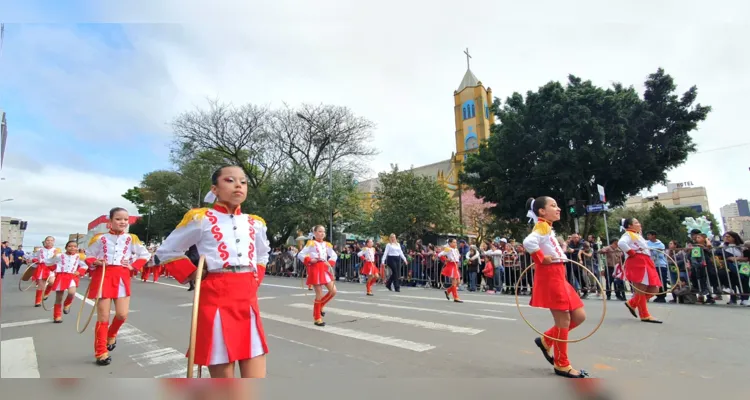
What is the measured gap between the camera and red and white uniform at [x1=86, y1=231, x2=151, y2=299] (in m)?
5.32

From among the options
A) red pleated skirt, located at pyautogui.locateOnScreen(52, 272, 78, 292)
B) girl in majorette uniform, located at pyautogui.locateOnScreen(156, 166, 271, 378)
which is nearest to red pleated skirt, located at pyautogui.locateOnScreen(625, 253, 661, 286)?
girl in majorette uniform, located at pyautogui.locateOnScreen(156, 166, 271, 378)

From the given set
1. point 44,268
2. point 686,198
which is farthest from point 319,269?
point 686,198

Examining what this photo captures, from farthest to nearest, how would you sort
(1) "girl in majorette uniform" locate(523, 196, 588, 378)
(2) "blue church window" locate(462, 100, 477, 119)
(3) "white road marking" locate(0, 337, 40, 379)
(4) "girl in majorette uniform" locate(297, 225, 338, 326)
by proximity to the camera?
(2) "blue church window" locate(462, 100, 477, 119), (4) "girl in majorette uniform" locate(297, 225, 338, 326), (3) "white road marking" locate(0, 337, 40, 379), (1) "girl in majorette uniform" locate(523, 196, 588, 378)

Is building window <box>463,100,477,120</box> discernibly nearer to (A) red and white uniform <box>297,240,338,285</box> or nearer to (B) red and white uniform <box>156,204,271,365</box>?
(A) red and white uniform <box>297,240,338,285</box>

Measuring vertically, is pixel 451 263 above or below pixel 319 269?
above

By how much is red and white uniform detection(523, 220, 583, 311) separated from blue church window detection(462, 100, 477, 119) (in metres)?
62.1

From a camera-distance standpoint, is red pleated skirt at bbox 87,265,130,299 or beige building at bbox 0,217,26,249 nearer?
beige building at bbox 0,217,26,249

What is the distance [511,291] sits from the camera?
509 inches

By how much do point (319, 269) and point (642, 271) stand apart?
19.0 ft

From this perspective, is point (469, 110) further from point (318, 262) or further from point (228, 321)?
point (228, 321)

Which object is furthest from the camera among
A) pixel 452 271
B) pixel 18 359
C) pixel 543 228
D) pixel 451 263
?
pixel 451 263

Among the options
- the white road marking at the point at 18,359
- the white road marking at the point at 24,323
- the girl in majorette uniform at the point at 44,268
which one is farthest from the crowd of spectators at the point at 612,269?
the girl in majorette uniform at the point at 44,268

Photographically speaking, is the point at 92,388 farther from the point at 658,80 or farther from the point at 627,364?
the point at 658,80

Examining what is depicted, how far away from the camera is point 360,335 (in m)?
6.08
